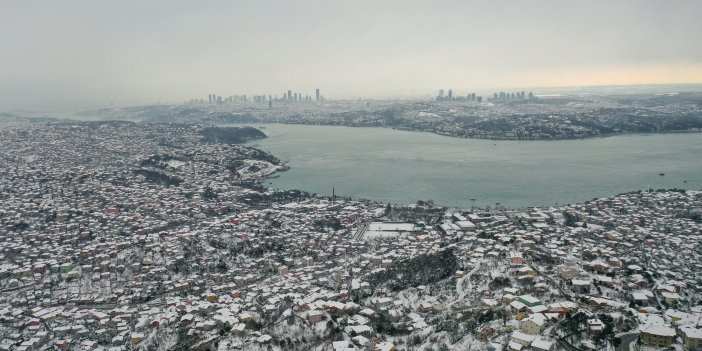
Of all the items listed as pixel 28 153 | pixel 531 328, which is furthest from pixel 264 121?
pixel 531 328

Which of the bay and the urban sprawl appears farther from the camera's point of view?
the bay

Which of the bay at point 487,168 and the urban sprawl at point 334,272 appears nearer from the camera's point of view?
the urban sprawl at point 334,272

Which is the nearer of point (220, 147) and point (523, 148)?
point (220, 147)

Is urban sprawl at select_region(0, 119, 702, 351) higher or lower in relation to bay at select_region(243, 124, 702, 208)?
lower

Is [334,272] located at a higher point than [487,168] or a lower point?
lower

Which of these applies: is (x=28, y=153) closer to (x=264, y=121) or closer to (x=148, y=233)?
(x=148, y=233)

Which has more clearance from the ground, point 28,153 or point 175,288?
point 28,153

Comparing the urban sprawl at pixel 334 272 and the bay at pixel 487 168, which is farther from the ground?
the bay at pixel 487 168

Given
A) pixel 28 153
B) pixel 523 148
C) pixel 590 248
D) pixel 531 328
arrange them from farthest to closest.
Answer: pixel 523 148 < pixel 28 153 < pixel 590 248 < pixel 531 328

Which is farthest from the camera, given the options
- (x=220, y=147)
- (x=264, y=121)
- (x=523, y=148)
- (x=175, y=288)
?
(x=264, y=121)

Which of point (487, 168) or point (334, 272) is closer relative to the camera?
point (334, 272)
